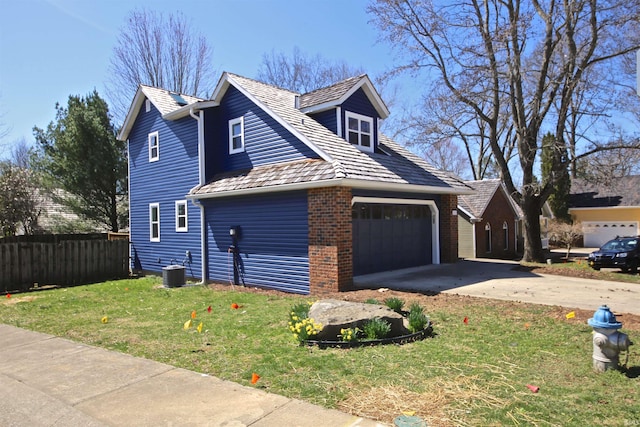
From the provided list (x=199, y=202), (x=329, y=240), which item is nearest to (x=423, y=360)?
(x=329, y=240)

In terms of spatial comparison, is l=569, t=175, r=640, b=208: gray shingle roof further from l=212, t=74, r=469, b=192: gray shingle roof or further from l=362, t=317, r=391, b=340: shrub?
l=362, t=317, r=391, b=340: shrub

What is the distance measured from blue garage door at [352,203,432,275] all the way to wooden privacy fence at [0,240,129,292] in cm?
979

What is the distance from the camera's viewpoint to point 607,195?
33062 millimetres

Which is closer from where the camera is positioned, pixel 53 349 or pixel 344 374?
pixel 344 374

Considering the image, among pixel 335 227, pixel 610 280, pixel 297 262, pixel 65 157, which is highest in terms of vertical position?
pixel 65 157

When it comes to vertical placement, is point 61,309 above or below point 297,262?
below

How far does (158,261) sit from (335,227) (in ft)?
30.8

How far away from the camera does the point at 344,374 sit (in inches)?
203

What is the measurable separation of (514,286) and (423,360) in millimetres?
7325

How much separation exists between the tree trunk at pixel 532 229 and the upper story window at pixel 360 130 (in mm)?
9175

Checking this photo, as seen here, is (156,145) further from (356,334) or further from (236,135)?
(356,334)

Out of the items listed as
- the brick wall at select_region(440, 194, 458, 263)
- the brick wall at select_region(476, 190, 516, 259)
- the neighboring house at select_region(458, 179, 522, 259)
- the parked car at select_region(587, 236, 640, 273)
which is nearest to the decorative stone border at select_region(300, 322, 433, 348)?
the brick wall at select_region(440, 194, 458, 263)

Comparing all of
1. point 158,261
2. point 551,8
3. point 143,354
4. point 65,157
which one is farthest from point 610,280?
point 65,157

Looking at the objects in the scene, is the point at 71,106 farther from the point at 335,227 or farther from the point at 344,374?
the point at 344,374
